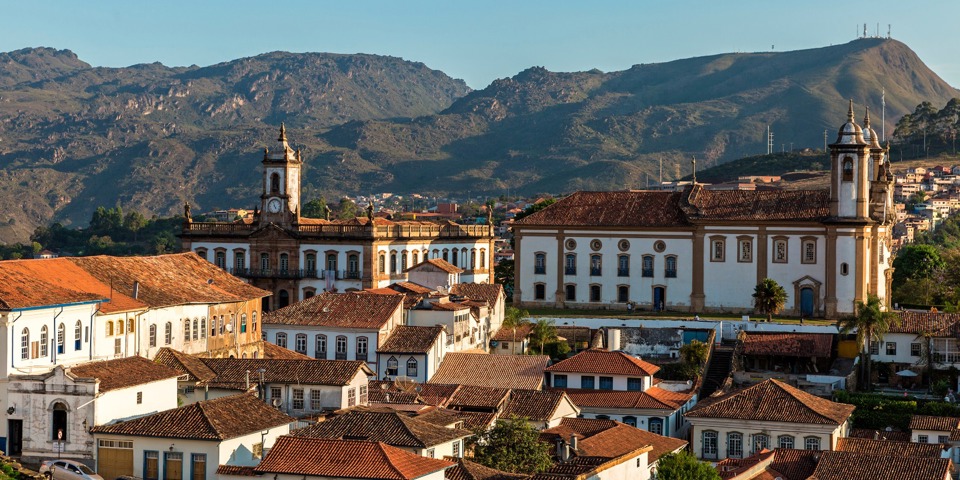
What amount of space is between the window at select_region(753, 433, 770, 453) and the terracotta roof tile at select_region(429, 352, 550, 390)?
9061 millimetres

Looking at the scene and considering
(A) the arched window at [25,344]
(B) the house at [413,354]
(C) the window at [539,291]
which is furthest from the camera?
(C) the window at [539,291]

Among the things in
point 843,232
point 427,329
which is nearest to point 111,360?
point 427,329

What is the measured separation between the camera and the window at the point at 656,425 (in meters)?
54.8

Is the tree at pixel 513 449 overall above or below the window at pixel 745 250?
below

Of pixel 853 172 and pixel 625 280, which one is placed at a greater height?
pixel 853 172

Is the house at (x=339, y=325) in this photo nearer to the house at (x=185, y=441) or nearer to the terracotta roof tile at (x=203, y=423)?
the terracotta roof tile at (x=203, y=423)

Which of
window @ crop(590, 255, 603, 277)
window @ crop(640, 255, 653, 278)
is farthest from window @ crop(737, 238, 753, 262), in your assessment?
window @ crop(590, 255, 603, 277)

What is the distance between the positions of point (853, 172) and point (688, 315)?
32.1 feet

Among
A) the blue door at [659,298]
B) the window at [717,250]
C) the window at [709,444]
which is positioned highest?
the window at [717,250]

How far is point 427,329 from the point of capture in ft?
194

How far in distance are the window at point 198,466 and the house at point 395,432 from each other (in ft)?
8.09

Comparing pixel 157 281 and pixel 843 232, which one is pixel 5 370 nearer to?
pixel 157 281

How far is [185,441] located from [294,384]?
32.6 feet

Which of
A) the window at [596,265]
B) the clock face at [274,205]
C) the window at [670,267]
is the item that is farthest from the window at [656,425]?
the clock face at [274,205]
